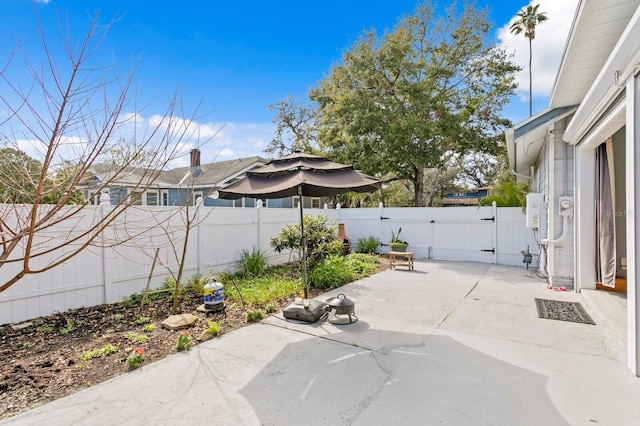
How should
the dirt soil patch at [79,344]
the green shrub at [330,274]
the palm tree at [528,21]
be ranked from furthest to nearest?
the palm tree at [528,21] < the green shrub at [330,274] < the dirt soil patch at [79,344]

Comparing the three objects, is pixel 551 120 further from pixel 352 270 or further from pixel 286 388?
pixel 286 388

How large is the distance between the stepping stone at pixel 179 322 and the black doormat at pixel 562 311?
174 inches

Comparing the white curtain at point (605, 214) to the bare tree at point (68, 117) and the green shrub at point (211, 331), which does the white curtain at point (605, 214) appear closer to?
the green shrub at point (211, 331)

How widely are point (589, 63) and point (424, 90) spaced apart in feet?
24.8

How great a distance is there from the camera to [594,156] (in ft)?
15.4

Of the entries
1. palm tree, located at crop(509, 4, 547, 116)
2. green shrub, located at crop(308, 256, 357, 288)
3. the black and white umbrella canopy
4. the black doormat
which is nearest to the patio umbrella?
the black and white umbrella canopy

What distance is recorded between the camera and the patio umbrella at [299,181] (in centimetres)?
401

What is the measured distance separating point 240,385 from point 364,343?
1.35 meters

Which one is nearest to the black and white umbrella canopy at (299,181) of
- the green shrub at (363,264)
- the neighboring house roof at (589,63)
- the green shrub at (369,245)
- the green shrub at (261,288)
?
the green shrub at (261,288)

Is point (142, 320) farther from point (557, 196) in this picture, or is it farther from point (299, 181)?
point (557, 196)

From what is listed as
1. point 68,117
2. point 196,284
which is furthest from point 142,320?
point 68,117

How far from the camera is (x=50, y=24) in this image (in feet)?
6.66

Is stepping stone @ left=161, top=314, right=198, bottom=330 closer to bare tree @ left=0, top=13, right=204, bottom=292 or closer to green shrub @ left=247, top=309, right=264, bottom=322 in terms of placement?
green shrub @ left=247, top=309, right=264, bottom=322

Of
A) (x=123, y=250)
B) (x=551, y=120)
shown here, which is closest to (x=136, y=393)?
(x=123, y=250)
